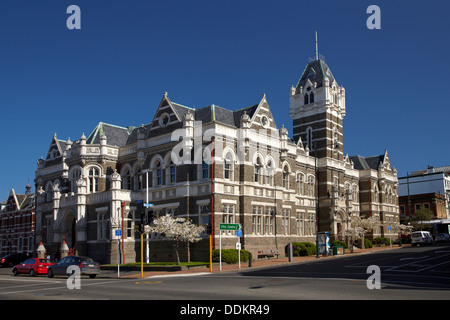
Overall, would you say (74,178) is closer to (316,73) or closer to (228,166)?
(228,166)

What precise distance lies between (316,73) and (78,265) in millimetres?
39874

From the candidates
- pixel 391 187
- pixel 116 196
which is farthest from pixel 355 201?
pixel 116 196

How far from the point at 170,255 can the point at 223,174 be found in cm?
827

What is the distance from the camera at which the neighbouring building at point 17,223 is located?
6512 cm

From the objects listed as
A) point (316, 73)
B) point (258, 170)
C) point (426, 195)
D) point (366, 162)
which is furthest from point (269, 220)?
point (426, 195)

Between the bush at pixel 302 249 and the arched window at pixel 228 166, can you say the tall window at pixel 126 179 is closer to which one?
the arched window at pixel 228 166

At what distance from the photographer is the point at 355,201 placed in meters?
60.5

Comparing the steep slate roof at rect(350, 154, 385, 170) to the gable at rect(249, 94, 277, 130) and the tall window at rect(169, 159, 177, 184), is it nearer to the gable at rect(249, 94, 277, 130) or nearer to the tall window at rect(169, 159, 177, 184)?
the gable at rect(249, 94, 277, 130)

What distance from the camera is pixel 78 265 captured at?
2806 centimetres

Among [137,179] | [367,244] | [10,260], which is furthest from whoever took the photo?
[367,244]

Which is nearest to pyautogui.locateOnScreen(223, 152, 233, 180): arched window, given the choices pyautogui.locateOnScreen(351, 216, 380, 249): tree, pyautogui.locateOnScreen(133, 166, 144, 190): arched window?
pyautogui.locateOnScreen(133, 166, 144, 190): arched window

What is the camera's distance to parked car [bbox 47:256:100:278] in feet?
91.9

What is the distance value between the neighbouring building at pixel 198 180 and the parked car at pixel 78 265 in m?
9.18
